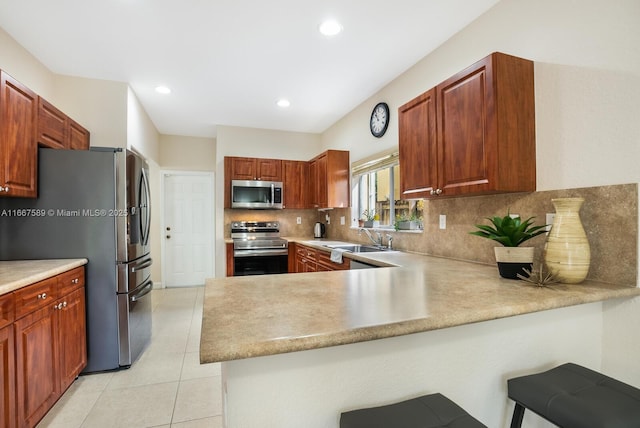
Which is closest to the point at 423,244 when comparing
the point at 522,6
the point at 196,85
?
the point at 522,6

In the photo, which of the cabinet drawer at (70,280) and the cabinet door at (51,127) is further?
the cabinet door at (51,127)

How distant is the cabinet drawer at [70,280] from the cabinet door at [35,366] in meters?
0.16

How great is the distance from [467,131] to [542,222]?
67 centimetres

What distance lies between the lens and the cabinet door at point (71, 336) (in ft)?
6.73

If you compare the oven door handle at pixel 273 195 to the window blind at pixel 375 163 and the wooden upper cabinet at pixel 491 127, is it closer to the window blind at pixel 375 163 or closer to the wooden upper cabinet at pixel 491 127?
the window blind at pixel 375 163

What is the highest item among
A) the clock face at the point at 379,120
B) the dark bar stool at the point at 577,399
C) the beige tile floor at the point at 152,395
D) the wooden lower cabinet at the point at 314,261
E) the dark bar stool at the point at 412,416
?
the clock face at the point at 379,120

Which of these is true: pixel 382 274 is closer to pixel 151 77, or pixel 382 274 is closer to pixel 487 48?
pixel 487 48

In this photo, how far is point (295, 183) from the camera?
A: 16.4 ft

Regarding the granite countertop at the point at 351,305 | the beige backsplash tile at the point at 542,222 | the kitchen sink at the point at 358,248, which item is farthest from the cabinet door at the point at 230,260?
the granite countertop at the point at 351,305

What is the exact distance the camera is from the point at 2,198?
223 cm

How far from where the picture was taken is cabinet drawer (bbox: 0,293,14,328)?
150cm

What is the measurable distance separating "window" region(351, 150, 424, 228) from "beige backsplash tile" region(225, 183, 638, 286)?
0.93 feet

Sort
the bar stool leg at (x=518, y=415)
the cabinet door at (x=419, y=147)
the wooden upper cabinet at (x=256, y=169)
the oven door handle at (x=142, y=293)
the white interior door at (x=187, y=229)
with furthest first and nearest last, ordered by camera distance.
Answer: the white interior door at (x=187, y=229) < the wooden upper cabinet at (x=256, y=169) < the oven door handle at (x=142, y=293) < the cabinet door at (x=419, y=147) < the bar stool leg at (x=518, y=415)

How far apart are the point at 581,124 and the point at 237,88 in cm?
310
